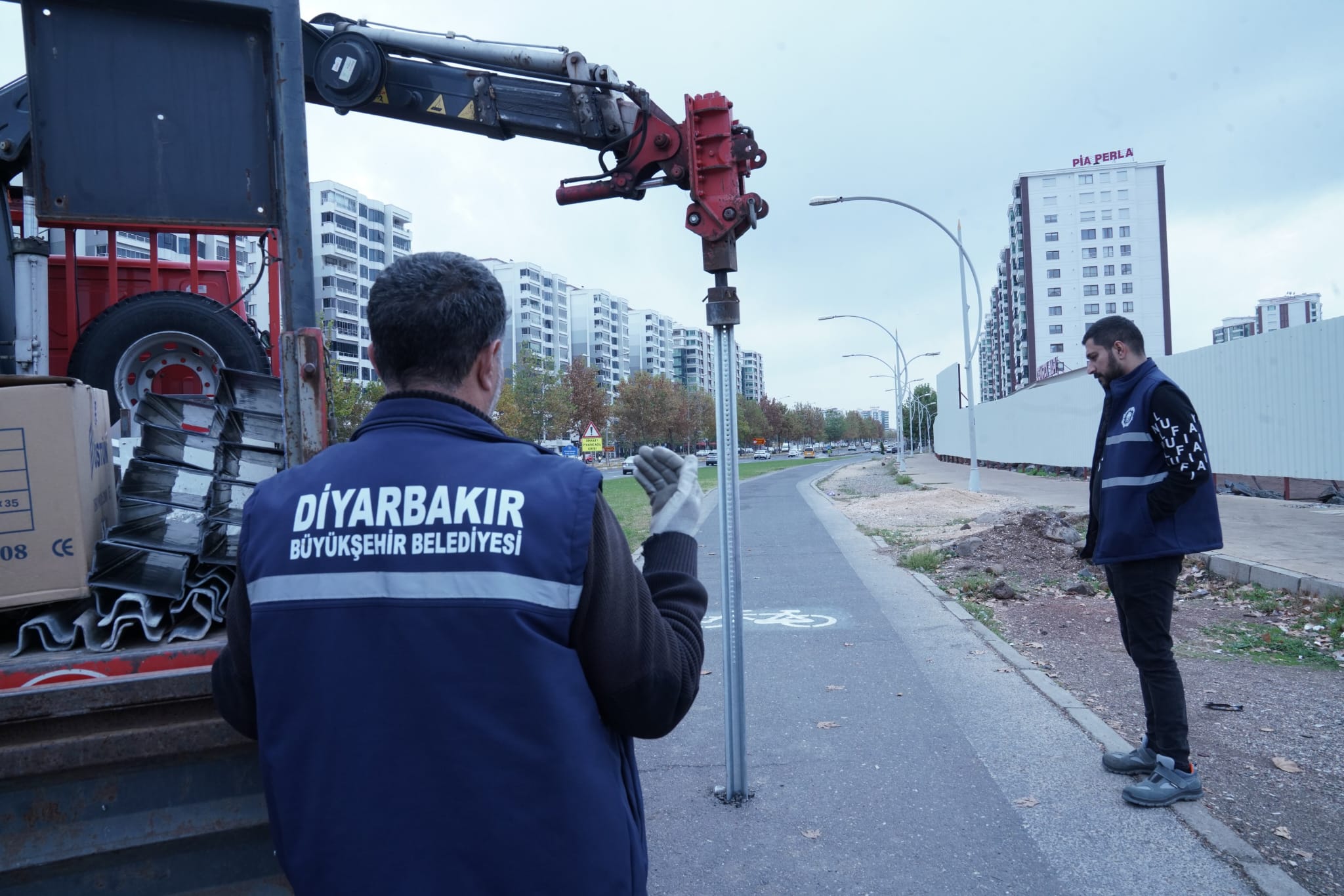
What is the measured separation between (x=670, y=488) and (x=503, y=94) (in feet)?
12.0

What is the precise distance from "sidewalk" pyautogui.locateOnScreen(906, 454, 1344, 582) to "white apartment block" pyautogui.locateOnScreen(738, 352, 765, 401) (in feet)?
444

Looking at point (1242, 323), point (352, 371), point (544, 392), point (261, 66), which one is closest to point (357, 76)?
point (261, 66)

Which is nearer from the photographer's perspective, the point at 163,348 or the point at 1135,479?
the point at 163,348

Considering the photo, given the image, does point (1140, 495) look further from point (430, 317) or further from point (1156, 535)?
point (430, 317)

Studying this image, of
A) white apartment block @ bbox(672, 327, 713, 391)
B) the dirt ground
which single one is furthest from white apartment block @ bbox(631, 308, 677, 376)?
the dirt ground

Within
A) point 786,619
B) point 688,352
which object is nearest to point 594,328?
point 688,352

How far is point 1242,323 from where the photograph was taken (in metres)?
141

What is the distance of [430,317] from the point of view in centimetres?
158

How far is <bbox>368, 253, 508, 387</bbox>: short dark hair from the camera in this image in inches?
62.2

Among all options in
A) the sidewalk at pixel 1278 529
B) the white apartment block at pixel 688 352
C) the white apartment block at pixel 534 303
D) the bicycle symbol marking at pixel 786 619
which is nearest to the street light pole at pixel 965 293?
the sidewalk at pixel 1278 529

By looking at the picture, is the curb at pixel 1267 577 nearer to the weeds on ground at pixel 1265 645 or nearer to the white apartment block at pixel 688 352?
the weeds on ground at pixel 1265 645

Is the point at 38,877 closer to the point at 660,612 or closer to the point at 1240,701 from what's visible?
the point at 660,612

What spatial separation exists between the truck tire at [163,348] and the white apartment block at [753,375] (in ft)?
499

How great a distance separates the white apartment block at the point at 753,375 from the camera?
162m
